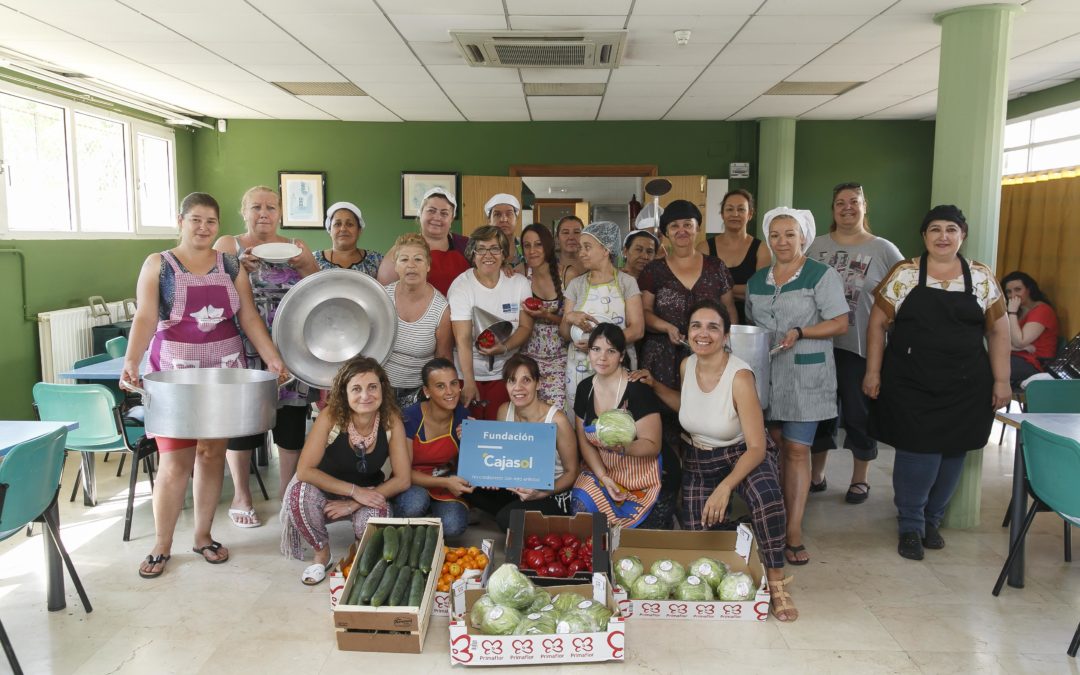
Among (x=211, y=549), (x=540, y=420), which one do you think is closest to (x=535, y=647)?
(x=540, y=420)

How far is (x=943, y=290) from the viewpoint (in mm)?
3033

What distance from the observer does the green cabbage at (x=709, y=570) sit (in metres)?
2.59

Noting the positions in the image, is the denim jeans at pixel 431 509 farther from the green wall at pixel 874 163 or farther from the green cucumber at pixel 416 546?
the green wall at pixel 874 163

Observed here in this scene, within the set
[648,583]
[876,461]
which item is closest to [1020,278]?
[876,461]

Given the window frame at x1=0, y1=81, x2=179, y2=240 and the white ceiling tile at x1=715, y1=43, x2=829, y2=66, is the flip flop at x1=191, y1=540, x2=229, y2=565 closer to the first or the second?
the window frame at x1=0, y1=81, x2=179, y2=240

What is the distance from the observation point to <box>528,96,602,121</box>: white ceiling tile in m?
6.32

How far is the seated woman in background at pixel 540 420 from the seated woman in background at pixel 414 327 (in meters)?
0.38

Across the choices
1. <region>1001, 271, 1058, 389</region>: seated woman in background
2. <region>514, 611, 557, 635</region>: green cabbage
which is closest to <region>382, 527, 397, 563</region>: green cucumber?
<region>514, 611, 557, 635</region>: green cabbage

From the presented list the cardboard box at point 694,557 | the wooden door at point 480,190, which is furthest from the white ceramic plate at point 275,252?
the wooden door at point 480,190

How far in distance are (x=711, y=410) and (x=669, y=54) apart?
9.38ft

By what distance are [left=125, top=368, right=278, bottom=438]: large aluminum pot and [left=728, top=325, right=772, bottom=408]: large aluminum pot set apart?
187 centimetres

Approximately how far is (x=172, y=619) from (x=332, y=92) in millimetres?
4607

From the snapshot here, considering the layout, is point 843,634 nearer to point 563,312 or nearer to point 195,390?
point 563,312

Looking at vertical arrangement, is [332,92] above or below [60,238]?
above
